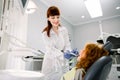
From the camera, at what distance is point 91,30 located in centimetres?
554

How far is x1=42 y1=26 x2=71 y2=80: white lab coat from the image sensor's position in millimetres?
1628

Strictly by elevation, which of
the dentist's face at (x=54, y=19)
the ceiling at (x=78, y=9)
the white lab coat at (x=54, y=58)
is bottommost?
the white lab coat at (x=54, y=58)

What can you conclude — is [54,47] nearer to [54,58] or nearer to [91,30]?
[54,58]

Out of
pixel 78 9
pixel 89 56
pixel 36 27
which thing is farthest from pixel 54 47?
pixel 78 9

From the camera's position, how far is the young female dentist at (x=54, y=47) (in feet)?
5.36

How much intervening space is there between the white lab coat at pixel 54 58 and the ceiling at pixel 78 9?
8.01 feet

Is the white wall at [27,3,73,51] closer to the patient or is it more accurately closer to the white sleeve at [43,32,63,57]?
the white sleeve at [43,32,63,57]

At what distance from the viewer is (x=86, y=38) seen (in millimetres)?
5582

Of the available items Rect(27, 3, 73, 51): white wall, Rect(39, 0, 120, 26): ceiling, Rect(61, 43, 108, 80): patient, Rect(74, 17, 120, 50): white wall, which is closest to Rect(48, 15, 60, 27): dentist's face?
Rect(61, 43, 108, 80): patient

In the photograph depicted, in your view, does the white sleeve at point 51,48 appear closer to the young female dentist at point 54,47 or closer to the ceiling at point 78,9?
the young female dentist at point 54,47

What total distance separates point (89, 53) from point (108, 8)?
3.95 meters

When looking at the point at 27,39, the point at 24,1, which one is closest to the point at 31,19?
the point at 27,39

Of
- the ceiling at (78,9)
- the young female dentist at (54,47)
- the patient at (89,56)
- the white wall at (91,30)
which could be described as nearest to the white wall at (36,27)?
the ceiling at (78,9)

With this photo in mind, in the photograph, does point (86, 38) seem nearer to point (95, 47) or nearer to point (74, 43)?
point (74, 43)
